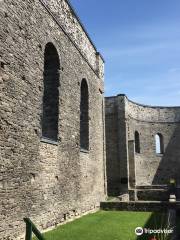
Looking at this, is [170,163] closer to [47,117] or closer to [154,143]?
[154,143]

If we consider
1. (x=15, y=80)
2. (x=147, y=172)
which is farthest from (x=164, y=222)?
(x=147, y=172)

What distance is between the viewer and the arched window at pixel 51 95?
32.5 feet

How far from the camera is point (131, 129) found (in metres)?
24.6

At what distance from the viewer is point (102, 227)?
943cm

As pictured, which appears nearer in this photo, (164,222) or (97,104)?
(164,222)

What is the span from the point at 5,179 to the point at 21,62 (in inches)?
102

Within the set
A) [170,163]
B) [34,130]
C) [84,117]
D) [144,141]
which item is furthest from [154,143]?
[34,130]

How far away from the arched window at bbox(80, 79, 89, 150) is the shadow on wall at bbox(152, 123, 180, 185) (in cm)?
1448

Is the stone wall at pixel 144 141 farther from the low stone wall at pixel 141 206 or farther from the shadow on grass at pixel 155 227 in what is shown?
the shadow on grass at pixel 155 227

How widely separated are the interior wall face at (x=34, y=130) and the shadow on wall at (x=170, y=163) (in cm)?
1526

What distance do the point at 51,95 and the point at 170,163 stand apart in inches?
750

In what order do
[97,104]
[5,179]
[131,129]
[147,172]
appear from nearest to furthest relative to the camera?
1. [5,179]
2. [97,104]
3. [131,129]
4. [147,172]

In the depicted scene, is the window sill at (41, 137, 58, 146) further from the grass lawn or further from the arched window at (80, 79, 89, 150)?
the arched window at (80, 79, 89, 150)

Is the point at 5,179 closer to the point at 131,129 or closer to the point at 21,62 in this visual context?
the point at 21,62
